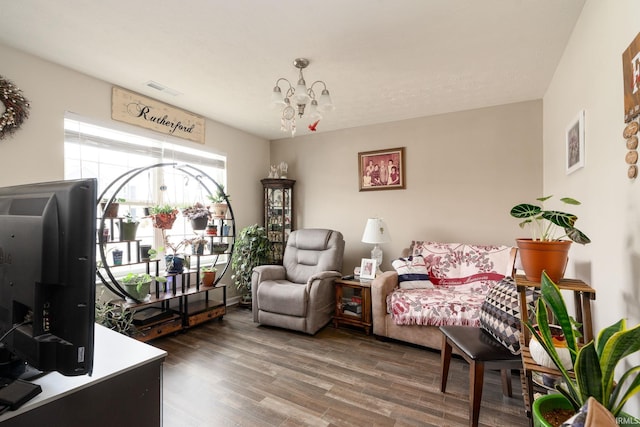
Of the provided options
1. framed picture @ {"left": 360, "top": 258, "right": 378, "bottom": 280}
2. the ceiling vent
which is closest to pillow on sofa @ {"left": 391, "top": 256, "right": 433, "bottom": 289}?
framed picture @ {"left": 360, "top": 258, "right": 378, "bottom": 280}

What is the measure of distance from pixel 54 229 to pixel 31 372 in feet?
1.87

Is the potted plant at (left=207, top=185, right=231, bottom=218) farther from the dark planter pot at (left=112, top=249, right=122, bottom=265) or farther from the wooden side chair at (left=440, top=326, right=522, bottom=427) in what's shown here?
the wooden side chair at (left=440, top=326, right=522, bottom=427)

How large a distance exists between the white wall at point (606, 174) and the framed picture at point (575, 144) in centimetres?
5

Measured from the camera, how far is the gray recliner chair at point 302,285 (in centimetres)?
294

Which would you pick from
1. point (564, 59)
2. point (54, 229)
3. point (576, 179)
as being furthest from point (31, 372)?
point (564, 59)

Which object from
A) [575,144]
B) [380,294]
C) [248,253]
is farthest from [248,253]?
[575,144]

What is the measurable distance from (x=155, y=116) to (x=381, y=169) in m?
2.70

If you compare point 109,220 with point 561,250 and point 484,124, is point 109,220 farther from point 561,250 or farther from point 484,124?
point 484,124

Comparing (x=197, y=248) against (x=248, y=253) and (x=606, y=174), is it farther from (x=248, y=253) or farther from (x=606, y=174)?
(x=606, y=174)

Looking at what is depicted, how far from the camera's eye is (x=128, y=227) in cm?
261

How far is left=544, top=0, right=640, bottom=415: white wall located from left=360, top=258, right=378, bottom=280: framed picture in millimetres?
1719

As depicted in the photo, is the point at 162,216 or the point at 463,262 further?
the point at 463,262

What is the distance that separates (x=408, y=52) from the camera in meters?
2.19

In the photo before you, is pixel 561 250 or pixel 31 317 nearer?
pixel 31 317
